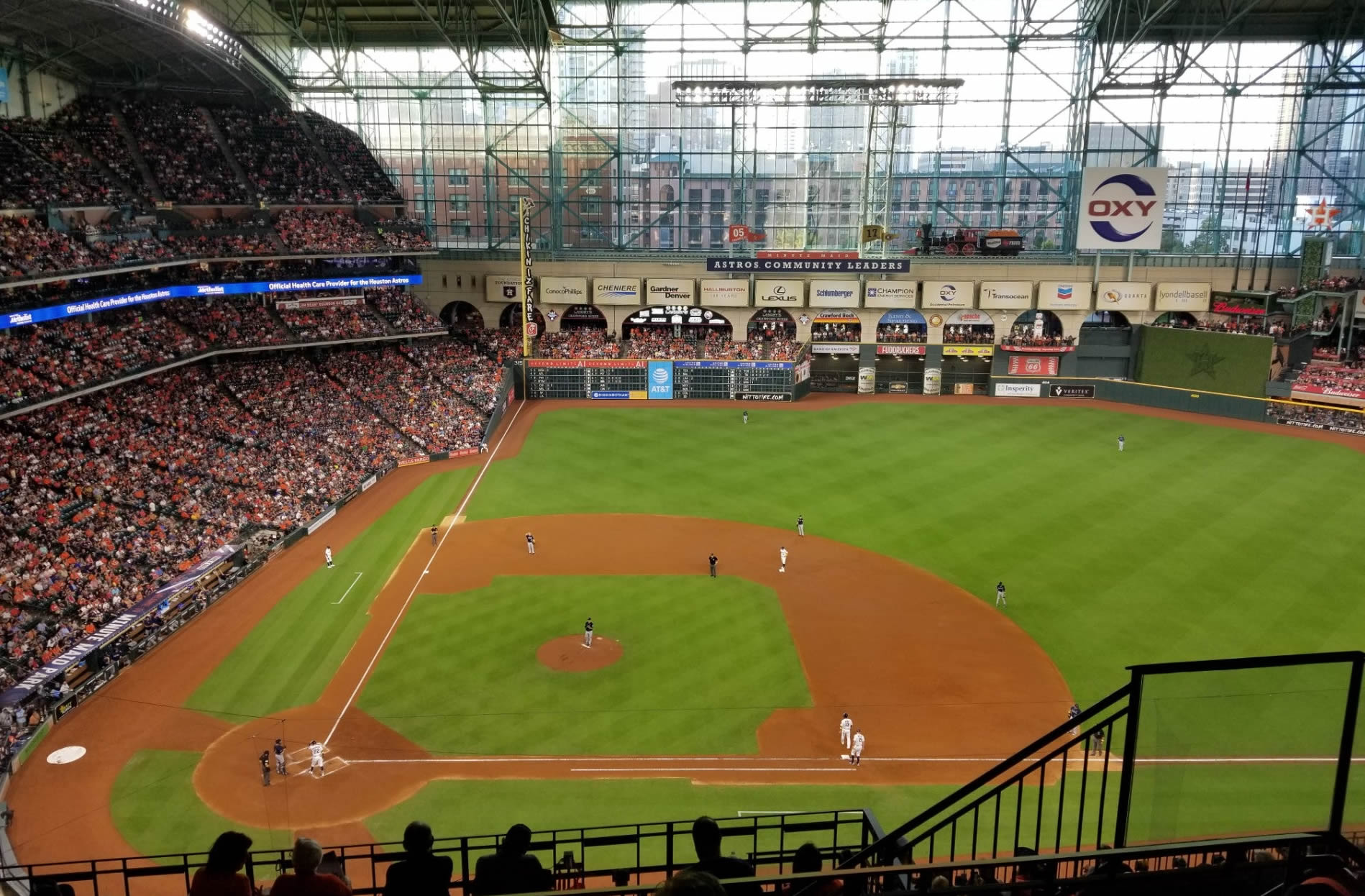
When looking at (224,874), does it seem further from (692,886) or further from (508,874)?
(692,886)

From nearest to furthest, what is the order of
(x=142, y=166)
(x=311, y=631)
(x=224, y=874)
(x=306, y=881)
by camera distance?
(x=306, y=881)
(x=224, y=874)
(x=311, y=631)
(x=142, y=166)

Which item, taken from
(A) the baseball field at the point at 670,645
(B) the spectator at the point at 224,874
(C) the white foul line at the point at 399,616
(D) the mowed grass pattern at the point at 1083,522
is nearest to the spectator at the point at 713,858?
(B) the spectator at the point at 224,874

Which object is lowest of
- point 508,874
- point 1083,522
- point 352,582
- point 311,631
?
point 311,631

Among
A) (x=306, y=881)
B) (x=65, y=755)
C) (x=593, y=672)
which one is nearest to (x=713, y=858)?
(x=306, y=881)

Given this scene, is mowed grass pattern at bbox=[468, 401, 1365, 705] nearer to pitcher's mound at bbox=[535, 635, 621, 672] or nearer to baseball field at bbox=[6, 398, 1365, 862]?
baseball field at bbox=[6, 398, 1365, 862]

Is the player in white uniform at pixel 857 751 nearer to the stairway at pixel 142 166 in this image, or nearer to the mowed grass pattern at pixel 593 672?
Result: the mowed grass pattern at pixel 593 672

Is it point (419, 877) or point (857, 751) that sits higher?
point (419, 877)

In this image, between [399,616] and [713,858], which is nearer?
[713,858]
